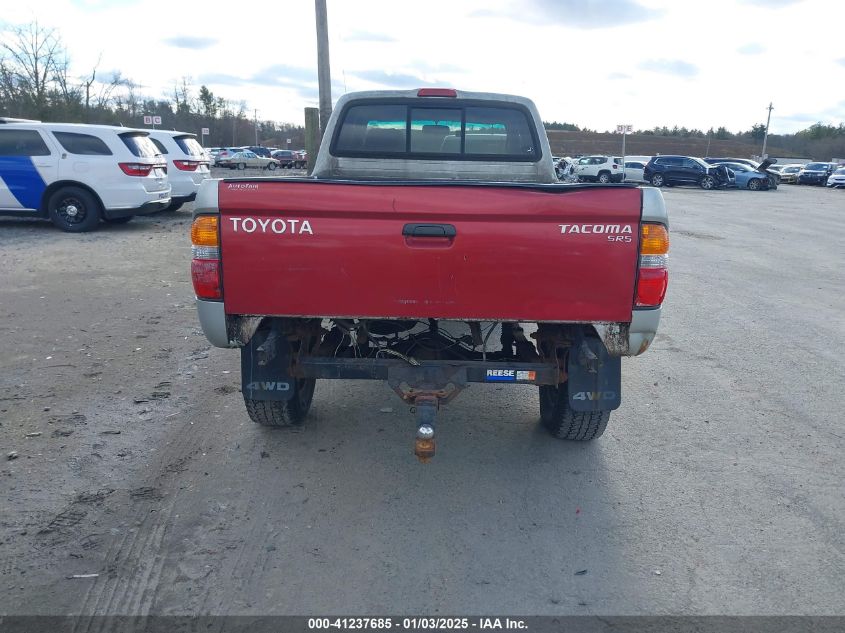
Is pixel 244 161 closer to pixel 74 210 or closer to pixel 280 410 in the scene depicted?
pixel 74 210

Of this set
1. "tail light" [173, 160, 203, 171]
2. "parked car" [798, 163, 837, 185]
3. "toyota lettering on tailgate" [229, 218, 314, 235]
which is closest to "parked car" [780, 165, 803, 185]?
"parked car" [798, 163, 837, 185]

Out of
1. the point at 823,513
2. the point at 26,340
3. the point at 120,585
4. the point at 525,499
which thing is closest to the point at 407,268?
the point at 525,499

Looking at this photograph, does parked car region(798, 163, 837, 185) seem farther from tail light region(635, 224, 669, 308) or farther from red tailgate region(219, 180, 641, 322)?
red tailgate region(219, 180, 641, 322)

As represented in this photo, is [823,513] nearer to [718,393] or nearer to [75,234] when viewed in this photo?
[718,393]

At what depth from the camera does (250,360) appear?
4023 millimetres

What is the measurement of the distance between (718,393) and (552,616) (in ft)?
11.0

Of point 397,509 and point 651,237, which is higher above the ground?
point 651,237

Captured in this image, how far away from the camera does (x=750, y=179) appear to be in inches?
1374

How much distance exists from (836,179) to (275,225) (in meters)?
43.8

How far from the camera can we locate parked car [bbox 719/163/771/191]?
3481 cm

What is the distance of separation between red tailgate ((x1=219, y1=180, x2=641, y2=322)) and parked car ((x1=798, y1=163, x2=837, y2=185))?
45.6 meters

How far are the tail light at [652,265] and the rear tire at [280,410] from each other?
6.89 ft

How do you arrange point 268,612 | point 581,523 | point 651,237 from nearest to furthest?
point 268,612
point 651,237
point 581,523

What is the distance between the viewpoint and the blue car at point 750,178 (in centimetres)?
3481
